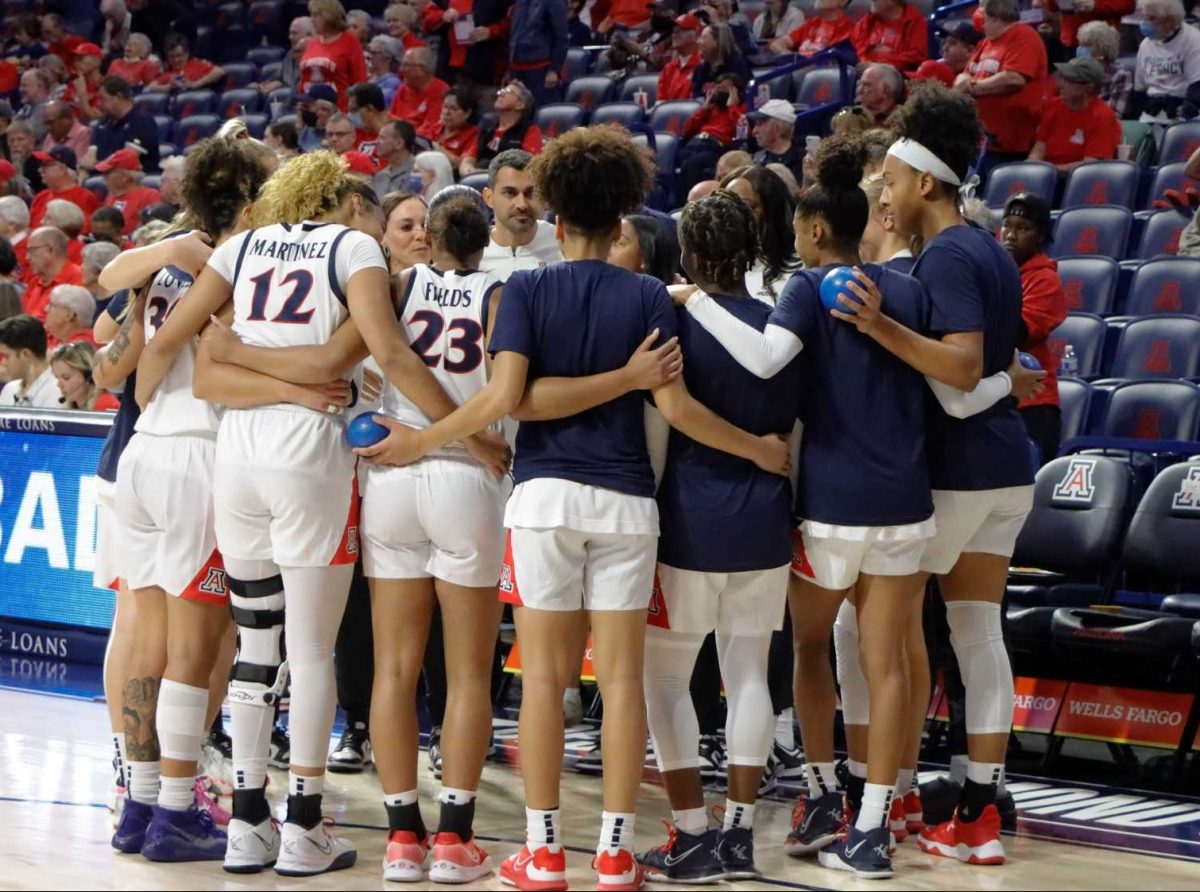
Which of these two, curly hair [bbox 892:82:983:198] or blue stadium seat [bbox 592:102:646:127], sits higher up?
blue stadium seat [bbox 592:102:646:127]

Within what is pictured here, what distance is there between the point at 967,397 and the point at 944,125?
0.73m

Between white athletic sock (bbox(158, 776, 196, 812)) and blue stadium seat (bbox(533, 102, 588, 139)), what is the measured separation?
7746 millimetres

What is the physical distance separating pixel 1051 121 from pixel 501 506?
6.32 meters

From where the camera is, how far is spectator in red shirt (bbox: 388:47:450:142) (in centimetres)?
1275

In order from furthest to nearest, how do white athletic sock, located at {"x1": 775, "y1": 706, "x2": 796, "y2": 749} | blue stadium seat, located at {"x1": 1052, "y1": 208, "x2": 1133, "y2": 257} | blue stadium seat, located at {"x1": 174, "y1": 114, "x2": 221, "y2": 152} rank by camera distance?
blue stadium seat, located at {"x1": 174, "y1": 114, "x2": 221, "y2": 152} → blue stadium seat, located at {"x1": 1052, "y1": 208, "x2": 1133, "y2": 257} → white athletic sock, located at {"x1": 775, "y1": 706, "x2": 796, "y2": 749}

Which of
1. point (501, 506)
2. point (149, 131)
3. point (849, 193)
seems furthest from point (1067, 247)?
point (149, 131)

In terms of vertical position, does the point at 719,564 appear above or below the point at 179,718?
above

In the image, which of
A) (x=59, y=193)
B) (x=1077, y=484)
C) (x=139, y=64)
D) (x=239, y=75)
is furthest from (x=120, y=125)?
(x=1077, y=484)

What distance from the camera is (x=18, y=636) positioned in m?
8.01

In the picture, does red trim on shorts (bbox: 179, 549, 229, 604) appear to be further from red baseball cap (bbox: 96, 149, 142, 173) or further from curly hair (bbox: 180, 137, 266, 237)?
red baseball cap (bbox: 96, 149, 142, 173)

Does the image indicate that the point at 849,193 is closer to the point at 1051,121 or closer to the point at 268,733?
the point at 268,733

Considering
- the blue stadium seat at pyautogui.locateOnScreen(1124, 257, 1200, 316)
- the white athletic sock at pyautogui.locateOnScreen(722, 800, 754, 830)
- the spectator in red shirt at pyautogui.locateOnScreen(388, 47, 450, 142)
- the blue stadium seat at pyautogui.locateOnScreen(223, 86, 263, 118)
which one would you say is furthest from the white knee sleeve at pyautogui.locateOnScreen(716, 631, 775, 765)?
the blue stadium seat at pyautogui.locateOnScreen(223, 86, 263, 118)

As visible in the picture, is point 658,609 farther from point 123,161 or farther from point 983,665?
point 123,161

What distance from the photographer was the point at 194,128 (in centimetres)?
1459
